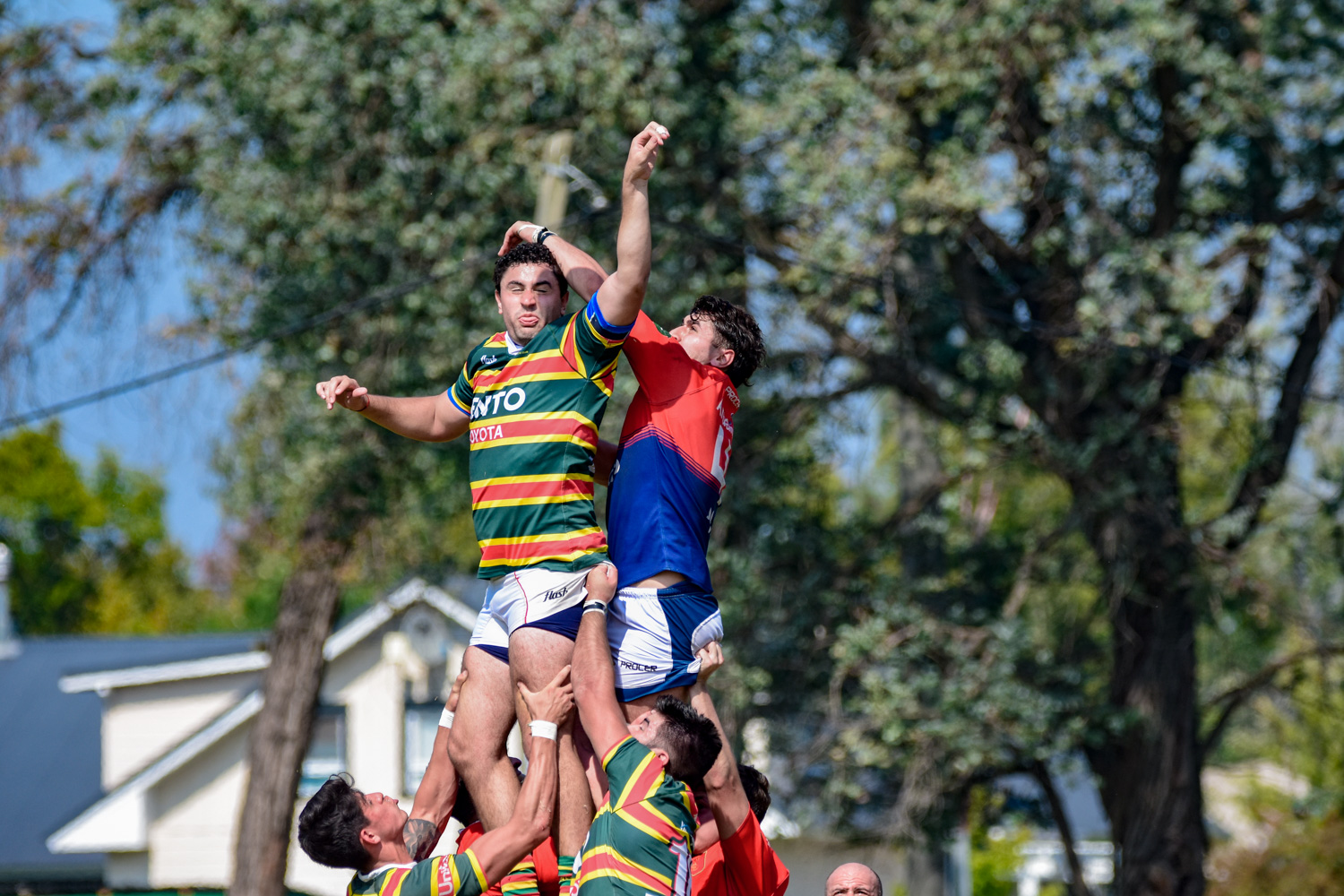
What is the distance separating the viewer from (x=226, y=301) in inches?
490

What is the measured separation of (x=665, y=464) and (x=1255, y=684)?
32.6 ft

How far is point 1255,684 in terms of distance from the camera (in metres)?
12.6

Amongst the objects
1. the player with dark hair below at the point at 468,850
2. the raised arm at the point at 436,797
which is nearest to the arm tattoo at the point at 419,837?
the raised arm at the point at 436,797

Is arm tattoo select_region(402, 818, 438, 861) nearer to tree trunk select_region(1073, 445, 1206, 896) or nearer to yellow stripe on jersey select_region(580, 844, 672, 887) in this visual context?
yellow stripe on jersey select_region(580, 844, 672, 887)

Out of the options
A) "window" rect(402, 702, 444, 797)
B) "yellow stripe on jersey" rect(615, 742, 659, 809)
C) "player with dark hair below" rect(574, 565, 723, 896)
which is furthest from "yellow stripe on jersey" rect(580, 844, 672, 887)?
"window" rect(402, 702, 444, 797)

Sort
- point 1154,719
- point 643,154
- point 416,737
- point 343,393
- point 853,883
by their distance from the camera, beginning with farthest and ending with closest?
point 416,737 → point 1154,719 → point 853,883 → point 343,393 → point 643,154

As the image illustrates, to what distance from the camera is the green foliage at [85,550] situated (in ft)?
157

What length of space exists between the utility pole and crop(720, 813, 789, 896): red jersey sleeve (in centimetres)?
608

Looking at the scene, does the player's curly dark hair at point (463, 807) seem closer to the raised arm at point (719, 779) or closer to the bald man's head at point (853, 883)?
the raised arm at point (719, 779)

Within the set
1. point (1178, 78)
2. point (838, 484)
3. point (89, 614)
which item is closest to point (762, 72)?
point (1178, 78)

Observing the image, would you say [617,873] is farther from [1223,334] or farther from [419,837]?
[1223,334]

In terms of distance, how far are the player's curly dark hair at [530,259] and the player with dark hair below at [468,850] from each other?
118 centimetres

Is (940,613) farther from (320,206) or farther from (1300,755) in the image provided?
(1300,755)

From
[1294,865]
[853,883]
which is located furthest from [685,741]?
[1294,865]
